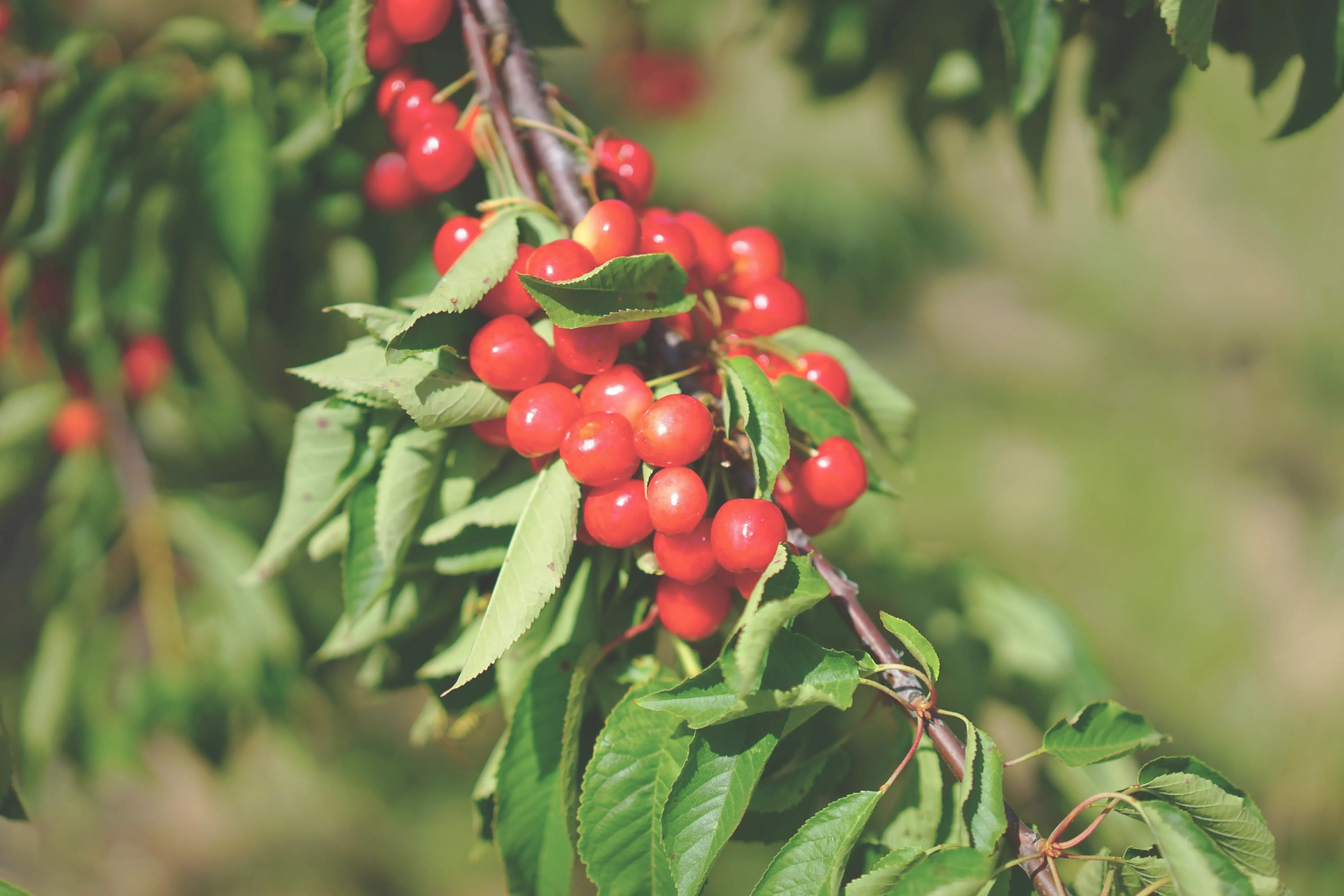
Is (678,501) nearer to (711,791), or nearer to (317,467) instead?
(711,791)

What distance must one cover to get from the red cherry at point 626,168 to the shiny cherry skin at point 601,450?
41cm

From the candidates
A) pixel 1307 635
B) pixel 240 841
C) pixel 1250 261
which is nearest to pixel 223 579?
A: pixel 240 841

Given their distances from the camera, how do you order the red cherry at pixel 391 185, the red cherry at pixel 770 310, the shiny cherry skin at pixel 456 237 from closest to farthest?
the shiny cherry skin at pixel 456 237, the red cherry at pixel 770 310, the red cherry at pixel 391 185

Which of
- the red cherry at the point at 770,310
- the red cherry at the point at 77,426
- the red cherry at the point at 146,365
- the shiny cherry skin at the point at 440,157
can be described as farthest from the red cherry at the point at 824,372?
the red cherry at the point at 77,426

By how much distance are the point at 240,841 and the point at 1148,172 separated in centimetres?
364

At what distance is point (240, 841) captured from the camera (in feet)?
10.6

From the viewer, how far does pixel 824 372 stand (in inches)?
42.1

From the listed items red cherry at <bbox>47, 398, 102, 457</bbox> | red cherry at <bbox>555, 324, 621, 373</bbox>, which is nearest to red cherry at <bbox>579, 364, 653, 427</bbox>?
red cherry at <bbox>555, 324, 621, 373</bbox>

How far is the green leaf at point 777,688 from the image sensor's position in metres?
0.80

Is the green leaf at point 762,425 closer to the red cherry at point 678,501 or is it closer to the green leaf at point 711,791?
the red cherry at point 678,501

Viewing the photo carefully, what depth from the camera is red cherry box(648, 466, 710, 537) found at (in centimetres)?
85

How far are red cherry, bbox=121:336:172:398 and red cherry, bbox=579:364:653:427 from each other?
156 cm

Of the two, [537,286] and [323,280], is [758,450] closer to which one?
[537,286]

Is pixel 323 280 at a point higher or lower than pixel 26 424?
higher
